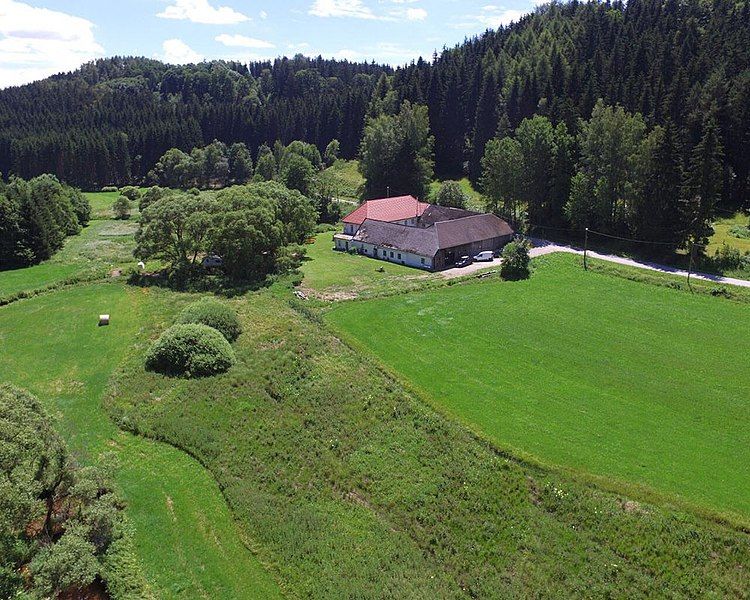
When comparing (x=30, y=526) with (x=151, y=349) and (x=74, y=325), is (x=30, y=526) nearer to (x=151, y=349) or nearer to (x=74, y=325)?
(x=151, y=349)

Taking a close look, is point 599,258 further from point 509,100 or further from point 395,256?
point 509,100

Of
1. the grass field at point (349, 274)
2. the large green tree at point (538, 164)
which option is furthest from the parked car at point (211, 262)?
the large green tree at point (538, 164)

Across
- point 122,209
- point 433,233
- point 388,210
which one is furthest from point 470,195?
point 122,209

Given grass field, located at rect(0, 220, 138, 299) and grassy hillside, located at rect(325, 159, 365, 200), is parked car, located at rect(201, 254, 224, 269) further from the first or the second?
grassy hillside, located at rect(325, 159, 365, 200)

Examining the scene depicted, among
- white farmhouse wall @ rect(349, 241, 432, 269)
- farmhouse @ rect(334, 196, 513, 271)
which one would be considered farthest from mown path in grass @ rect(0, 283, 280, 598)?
farmhouse @ rect(334, 196, 513, 271)

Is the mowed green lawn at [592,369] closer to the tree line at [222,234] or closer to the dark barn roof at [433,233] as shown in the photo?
the dark barn roof at [433,233]

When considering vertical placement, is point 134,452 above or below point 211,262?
below

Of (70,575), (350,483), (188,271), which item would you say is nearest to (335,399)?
(350,483)
